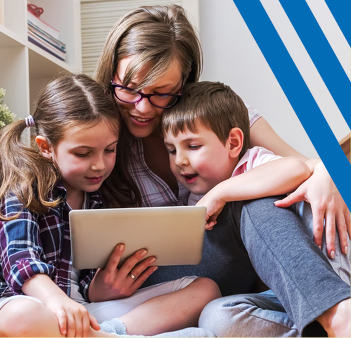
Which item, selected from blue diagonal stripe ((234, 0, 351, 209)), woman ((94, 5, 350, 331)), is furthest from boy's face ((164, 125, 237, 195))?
blue diagonal stripe ((234, 0, 351, 209))

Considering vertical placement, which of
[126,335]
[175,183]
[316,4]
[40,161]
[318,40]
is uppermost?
[316,4]

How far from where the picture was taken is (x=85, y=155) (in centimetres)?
117

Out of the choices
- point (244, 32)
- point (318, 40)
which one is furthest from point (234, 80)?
point (318, 40)

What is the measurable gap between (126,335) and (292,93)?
576 millimetres

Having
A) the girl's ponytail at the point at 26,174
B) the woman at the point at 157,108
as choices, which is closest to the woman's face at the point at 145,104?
the woman at the point at 157,108

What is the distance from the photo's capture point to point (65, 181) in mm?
1213

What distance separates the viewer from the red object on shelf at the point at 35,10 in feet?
6.41

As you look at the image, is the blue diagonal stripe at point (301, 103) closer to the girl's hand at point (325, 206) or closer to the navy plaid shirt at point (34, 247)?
the girl's hand at point (325, 206)

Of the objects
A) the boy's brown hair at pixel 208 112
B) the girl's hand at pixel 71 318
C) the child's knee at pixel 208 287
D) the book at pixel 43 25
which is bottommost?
the child's knee at pixel 208 287

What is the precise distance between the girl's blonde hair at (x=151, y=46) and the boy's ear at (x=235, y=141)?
220mm

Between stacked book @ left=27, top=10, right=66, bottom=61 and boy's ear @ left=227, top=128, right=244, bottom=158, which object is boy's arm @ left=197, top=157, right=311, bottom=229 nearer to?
boy's ear @ left=227, top=128, right=244, bottom=158

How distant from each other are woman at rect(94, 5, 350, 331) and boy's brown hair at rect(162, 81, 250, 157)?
4cm

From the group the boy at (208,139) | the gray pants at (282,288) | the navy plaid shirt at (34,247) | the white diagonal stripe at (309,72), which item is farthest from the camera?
the white diagonal stripe at (309,72)

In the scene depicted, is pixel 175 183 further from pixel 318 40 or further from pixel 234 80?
pixel 234 80
